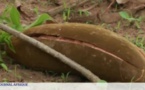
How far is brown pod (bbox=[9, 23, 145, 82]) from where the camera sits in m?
1.99

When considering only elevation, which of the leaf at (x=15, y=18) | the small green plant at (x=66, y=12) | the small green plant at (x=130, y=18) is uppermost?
the leaf at (x=15, y=18)

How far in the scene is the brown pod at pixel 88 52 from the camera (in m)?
1.99

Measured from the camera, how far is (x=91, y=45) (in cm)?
203

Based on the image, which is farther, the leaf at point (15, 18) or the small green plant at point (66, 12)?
the small green plant at point (66, 12)

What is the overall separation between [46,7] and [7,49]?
1074 mm

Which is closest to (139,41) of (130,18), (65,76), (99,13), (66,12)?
(130,18)

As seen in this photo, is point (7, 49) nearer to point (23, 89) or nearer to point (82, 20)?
point (23, 89)

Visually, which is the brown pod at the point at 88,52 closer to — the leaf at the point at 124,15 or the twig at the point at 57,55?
the twig at the point at 57,55

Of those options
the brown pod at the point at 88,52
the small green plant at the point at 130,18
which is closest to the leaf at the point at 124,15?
the small green plant at the point at 130,18

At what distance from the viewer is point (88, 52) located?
6.61ft

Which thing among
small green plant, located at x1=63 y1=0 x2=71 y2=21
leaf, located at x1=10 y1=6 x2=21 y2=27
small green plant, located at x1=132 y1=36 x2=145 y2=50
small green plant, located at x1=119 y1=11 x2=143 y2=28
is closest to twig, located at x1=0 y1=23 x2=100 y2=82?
leaf, located at x1=10 y1=6 x2=21 y2=27

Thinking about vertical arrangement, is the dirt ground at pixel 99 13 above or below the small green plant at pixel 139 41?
above

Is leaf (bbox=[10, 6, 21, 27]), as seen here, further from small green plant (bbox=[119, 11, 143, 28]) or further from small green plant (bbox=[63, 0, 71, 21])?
small green plant (bbox=[119, 11, 143, 28])

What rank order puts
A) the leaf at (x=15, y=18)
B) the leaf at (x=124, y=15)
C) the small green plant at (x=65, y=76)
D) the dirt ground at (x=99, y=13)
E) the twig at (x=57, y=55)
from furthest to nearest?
the leaf at (x=124, y=15)
the dirt ground at (x=99, y=13)
the leaf at (x=15, y=18)
the small green plant at (x=65, y=76)
the twig at (x=57, y=55)
